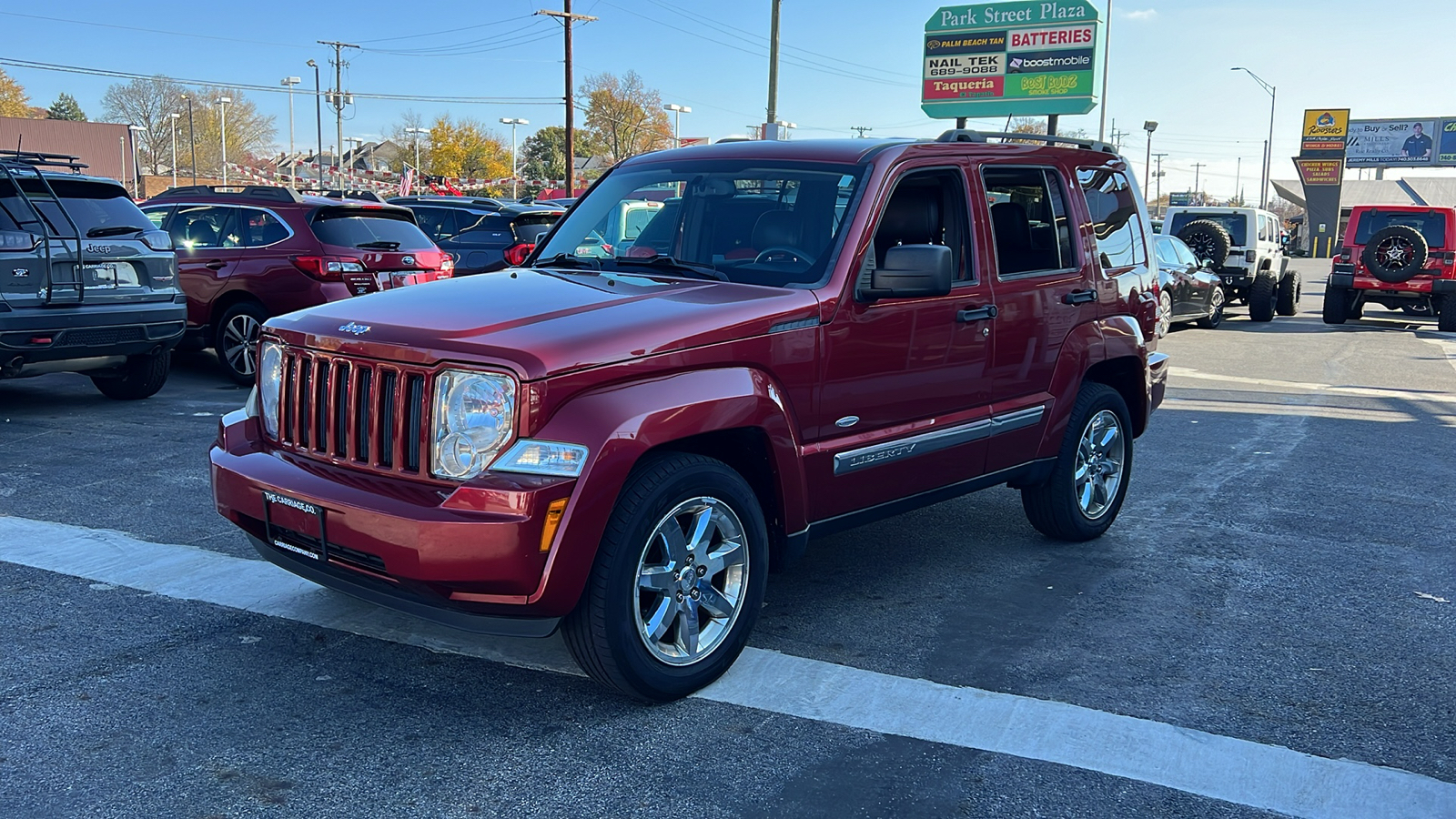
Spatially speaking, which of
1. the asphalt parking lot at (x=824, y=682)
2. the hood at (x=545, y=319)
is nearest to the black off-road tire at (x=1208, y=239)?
the asphalt parking lot at (x=824, y=682)

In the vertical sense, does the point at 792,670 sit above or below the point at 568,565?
below

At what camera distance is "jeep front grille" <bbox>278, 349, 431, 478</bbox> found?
3.70 metres

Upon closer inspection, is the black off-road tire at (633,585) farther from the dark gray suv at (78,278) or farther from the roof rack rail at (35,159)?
the roof rack rail at (35,159)

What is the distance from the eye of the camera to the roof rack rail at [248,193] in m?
11.1

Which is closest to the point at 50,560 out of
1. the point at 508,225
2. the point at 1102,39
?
the point at 508,225

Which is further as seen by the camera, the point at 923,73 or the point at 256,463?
the point at 923,73

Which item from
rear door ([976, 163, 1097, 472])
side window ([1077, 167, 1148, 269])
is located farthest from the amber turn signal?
side window ([1077, 167, 1148, 269])

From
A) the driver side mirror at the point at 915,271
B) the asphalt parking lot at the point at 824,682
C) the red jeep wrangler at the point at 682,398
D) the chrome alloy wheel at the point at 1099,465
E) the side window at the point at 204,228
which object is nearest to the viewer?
the asphalt parking lot at the point at 824,682

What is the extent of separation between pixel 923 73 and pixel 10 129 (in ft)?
218

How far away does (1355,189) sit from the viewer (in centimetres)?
9338

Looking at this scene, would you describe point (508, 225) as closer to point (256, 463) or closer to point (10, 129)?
point (256, 463)

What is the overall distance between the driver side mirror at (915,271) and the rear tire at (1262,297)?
60.2 ft

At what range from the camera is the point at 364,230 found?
1110 cm

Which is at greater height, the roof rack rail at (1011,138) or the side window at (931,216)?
the roof rack rail at (1011,138)
